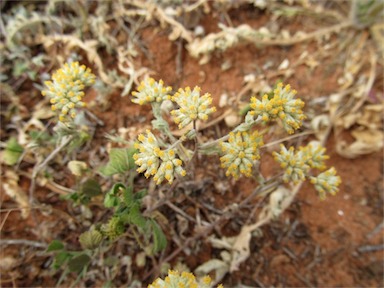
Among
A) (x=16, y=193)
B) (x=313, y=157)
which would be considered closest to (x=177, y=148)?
(x=313, y=157)

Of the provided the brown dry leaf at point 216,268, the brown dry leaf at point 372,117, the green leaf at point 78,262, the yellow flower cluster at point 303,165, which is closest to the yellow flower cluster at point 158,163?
the yellow flower cluster at point 303,165

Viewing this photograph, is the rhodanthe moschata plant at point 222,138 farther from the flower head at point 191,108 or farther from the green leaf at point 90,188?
the green leaf at point 90,188

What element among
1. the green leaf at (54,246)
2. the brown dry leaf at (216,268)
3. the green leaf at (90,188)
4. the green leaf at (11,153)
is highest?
the green leaf at (11,153)

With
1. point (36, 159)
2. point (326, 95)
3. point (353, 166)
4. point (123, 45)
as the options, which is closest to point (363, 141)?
point (353, 166)

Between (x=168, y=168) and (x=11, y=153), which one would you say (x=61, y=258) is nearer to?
(x=11, y=153)

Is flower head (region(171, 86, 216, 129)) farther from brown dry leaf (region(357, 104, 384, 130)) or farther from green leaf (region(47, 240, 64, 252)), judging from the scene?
brown dry leaf (region(357, 104, 384, 130))
